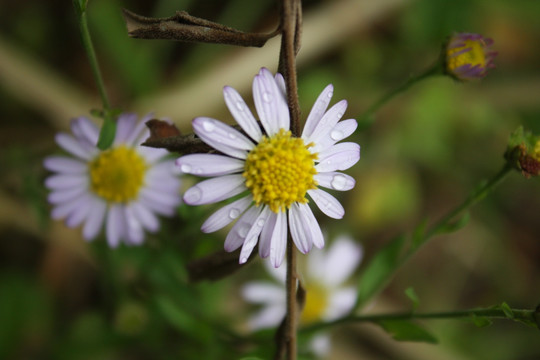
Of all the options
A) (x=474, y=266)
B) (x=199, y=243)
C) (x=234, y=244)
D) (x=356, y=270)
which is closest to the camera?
(x=234, y=244)

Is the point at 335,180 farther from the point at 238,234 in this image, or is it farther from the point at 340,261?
the point at 340,261

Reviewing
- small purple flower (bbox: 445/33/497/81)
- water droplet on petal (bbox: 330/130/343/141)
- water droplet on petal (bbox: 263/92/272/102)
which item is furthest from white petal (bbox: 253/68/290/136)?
small purple flower (bbox: 445/33/497/81)

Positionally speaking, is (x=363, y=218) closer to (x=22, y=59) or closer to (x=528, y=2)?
(x=528, y=2)

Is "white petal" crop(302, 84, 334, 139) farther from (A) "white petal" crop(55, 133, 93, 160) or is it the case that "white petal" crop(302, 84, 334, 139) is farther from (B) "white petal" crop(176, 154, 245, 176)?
(A) "white petal" crop(55, 133, 93, 160)

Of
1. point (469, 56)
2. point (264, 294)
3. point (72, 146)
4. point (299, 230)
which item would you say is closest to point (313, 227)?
point (299, 230)

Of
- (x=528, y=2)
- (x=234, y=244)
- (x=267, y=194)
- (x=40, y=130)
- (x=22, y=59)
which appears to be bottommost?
(x=234, y=244)

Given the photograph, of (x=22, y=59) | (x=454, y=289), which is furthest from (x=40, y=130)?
(x=454, y=289)
